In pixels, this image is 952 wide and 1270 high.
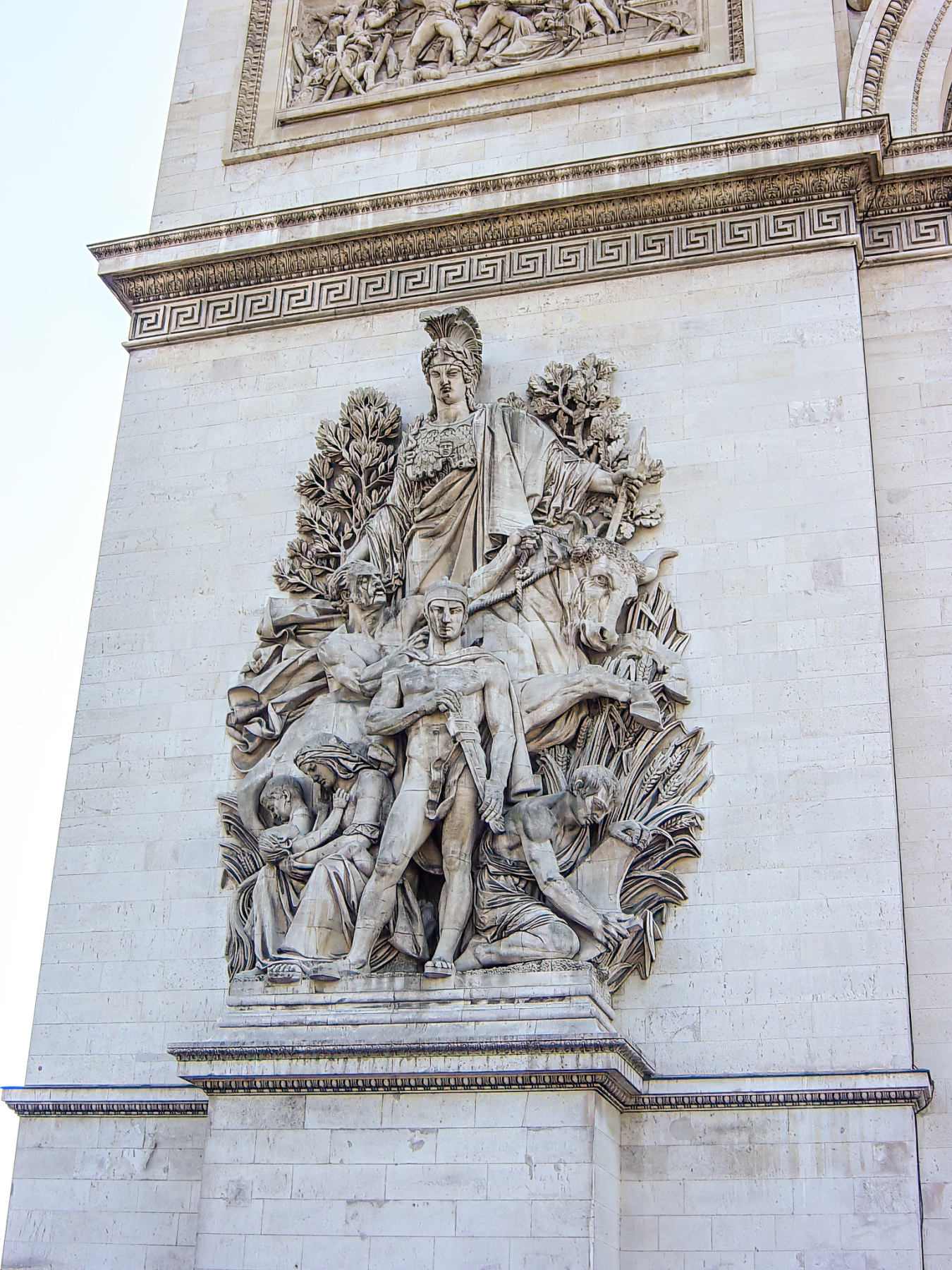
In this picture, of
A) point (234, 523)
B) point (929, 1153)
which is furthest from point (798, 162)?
point (929, 1153)

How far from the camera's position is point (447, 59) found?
13.0 metres

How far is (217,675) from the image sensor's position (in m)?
11.1

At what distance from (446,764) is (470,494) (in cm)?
219

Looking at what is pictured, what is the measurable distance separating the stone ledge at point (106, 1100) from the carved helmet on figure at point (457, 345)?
5131 mm

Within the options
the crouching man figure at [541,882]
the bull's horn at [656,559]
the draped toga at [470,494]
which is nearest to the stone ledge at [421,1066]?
the crouching man figure at [541,882]

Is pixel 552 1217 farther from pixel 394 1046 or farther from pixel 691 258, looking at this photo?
pixel 691 258

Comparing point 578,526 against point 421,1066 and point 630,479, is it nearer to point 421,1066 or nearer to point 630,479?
point 630,479

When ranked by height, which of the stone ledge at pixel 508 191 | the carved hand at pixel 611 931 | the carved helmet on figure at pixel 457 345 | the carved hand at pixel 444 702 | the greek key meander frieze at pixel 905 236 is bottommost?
the carved hand at pixel 611 931

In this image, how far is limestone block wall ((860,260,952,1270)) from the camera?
29.2 ft

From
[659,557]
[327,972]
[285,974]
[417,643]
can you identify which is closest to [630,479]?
[659,557]

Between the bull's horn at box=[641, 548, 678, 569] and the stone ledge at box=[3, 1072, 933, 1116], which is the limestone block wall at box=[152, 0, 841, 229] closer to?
the bull's horn at box=[641, 548, 678, 569]

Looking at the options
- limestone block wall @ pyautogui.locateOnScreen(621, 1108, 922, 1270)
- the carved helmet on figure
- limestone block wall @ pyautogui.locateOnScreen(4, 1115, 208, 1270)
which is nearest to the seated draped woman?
limestone block wall @ pyautogui.locateOnScreen(4, 1115, 208, 1270)

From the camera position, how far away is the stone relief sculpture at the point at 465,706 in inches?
368

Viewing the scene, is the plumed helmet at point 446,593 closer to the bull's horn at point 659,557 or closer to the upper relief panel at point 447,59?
the bull's horn at point 659,557
